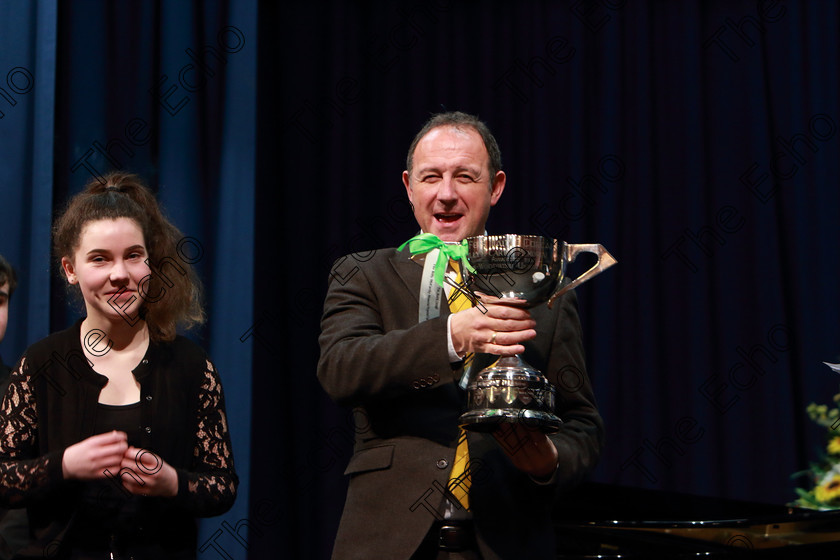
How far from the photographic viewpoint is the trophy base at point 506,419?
158 cm

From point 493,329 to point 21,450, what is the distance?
102 cm

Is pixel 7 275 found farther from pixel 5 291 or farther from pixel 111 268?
pixel 111 268

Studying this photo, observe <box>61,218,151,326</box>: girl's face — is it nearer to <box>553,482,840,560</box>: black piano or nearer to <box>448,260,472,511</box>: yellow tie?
<box>448,260,472,511</box>: yellow tie

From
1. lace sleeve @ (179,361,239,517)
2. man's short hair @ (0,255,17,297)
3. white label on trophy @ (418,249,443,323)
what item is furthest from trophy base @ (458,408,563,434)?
man's short hair @ (0,255,17,297)

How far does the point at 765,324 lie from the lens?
464 cm

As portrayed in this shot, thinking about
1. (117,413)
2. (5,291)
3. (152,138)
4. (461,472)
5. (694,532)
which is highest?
(152,138)

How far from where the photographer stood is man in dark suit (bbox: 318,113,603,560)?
65.6 inches

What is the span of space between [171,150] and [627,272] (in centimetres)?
225

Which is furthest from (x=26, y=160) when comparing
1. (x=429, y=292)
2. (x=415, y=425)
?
(x=415, y=425)

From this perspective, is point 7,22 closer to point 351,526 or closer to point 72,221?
point 72,221

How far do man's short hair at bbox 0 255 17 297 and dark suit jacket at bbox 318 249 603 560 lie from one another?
5.70 ft

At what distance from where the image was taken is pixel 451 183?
1.98 metres

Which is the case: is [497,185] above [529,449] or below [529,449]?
above

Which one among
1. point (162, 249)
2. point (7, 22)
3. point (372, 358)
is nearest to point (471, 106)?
point (7, 22)
